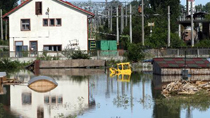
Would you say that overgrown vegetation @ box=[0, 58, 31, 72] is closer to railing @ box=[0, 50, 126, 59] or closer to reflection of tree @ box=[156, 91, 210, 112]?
railing @ box=[0, 50, 126, 59]

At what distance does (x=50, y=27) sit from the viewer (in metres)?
69.1

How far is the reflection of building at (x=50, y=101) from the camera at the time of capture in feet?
75.6

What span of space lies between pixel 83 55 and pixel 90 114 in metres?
39.6

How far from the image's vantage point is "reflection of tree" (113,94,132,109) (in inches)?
1007

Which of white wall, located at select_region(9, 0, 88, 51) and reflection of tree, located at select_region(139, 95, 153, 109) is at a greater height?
white wall, located at select_region(9, 0, 88, 51)

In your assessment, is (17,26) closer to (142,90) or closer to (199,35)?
(142,90)

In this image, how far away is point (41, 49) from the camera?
226 ft

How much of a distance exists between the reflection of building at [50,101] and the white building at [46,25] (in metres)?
32.5

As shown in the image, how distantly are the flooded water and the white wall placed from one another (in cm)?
3207

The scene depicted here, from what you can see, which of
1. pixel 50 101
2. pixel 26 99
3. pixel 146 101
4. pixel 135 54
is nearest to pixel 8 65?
pixel 135 54

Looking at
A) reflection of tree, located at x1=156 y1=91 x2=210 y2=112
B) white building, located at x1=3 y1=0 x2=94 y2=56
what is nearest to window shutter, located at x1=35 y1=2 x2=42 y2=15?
white building, located at x1=3 y1=0 x2=94 y2=56

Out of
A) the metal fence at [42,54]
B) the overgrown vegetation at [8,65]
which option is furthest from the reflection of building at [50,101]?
the metal fence at [42,54]

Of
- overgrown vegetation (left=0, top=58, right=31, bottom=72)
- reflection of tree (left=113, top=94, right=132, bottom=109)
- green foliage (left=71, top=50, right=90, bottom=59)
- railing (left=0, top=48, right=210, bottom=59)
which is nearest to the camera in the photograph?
reflection of tree (left=113, top=94, right=132, bottom=109)

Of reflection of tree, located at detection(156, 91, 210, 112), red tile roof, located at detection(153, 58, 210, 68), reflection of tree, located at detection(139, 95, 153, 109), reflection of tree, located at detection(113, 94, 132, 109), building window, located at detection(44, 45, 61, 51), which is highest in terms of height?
building window, located at detection(44, 45, 61, 51)
